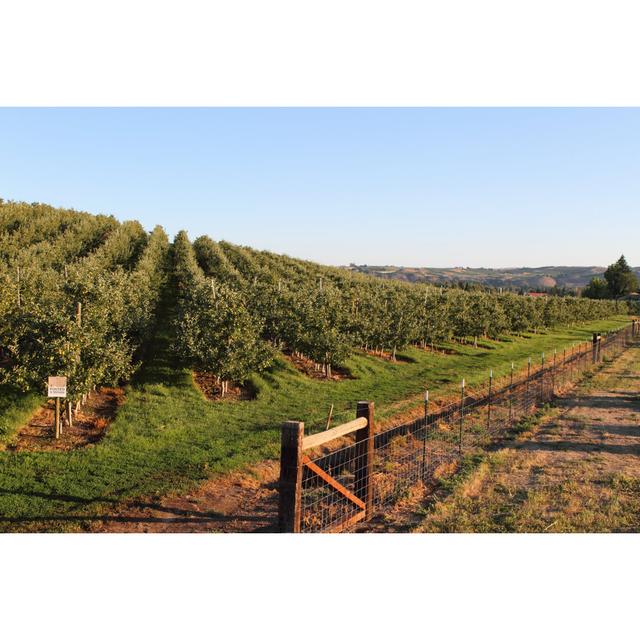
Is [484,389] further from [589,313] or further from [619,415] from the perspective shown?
[589,313]

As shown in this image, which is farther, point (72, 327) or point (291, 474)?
point (72, 327)

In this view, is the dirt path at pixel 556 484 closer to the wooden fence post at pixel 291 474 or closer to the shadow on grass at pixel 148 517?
the wooden fence post at pixel 291 474

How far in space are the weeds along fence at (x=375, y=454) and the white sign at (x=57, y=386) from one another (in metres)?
6.84

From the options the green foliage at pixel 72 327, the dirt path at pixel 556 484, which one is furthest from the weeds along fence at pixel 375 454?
the green foliage at pixel 72 327

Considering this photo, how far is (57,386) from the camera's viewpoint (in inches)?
538

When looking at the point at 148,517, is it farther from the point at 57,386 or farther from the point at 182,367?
the point at 182,367

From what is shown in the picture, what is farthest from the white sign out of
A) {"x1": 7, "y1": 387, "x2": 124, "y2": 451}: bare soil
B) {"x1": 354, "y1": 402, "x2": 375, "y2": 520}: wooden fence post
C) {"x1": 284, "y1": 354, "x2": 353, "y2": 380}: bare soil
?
{"x1": 284, "y1": 354, "x2": 353, "y2": 380}: bare soil

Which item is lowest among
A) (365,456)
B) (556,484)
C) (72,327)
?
(556,484)

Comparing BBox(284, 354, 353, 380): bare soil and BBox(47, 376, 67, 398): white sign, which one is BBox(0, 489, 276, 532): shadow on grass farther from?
BBox(284, 354, 353, 380): bare soil

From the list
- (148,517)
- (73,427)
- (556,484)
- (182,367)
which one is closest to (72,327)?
(73,427)

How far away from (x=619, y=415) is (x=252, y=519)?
1499 cm

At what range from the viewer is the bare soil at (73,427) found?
1408cm

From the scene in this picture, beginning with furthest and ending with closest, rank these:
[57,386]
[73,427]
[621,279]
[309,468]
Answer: [621,279], [73,427], [57,386], [309,468]

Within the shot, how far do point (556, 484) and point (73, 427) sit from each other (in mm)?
13757
